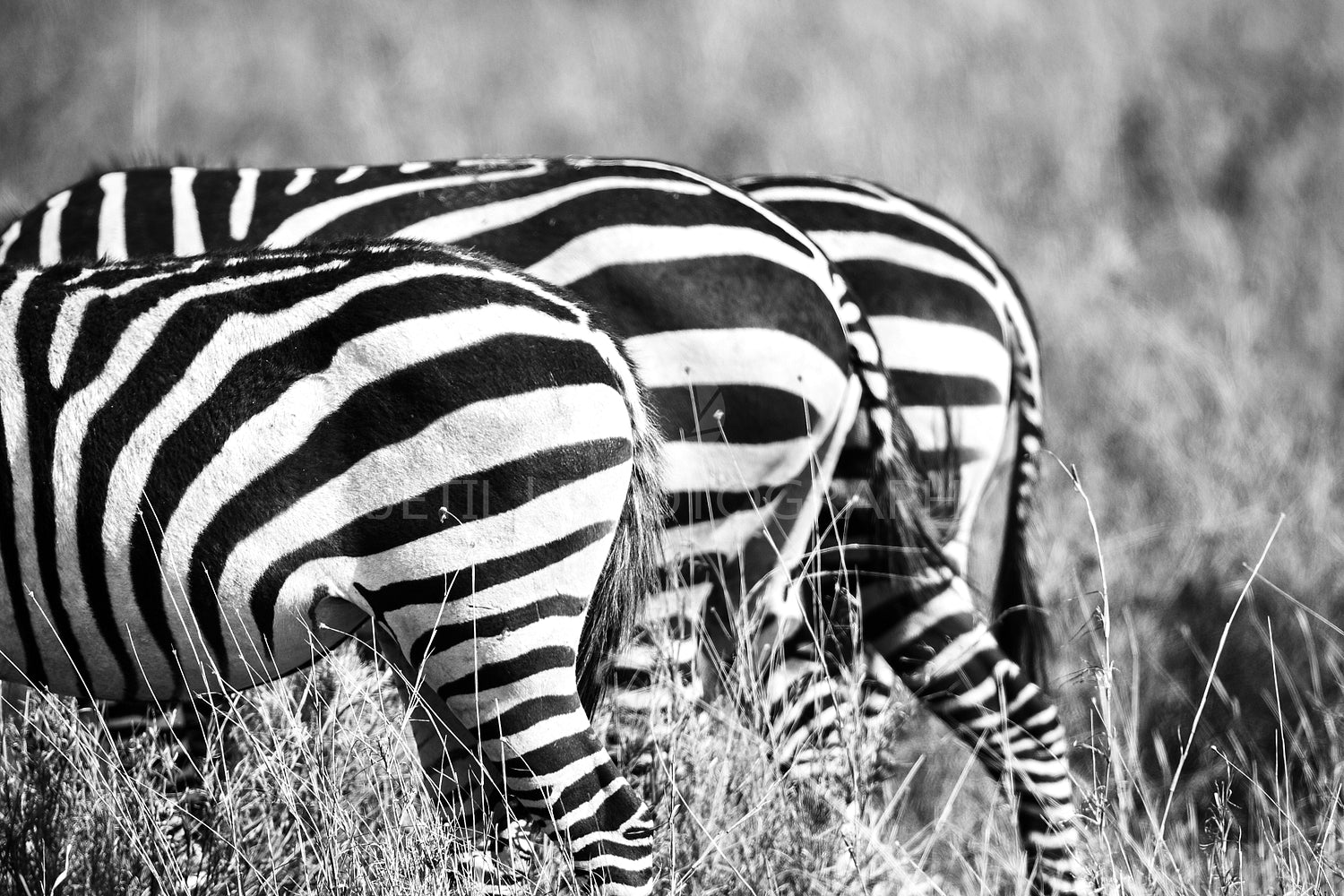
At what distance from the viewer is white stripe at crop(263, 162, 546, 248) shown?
300 cm

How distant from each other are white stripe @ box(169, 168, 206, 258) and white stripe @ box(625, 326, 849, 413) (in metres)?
1.31

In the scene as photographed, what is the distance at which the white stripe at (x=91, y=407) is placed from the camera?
2127 millimetres

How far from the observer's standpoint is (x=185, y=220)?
123 inches

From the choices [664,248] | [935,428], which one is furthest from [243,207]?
[935,428]

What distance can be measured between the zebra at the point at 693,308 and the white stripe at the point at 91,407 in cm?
82

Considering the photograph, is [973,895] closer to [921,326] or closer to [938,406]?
[938,406]

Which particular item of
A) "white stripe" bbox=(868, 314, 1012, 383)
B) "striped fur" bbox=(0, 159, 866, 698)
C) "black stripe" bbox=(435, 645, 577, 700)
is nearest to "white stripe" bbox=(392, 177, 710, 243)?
"striped fur" bbox=(0, 159, 866, 698)

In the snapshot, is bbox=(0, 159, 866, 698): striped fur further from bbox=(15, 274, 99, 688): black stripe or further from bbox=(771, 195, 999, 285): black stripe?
bbox=(15, 274, 99, 688): black stripe

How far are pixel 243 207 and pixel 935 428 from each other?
6.93 feet

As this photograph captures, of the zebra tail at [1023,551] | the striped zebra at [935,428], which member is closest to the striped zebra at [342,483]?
the striped zebra at [935,428]

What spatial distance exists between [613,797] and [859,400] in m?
1.29

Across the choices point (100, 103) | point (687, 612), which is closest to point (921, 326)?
point (687, 612)

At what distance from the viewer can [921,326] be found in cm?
324

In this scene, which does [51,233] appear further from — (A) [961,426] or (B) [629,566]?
(A) [961,426]
